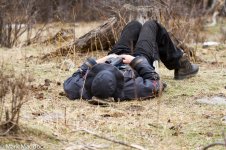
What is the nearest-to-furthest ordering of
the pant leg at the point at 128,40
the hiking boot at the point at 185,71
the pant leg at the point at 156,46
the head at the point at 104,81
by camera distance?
the head at the point at 104,81
the pant leg at the point at 156,46
the pant leg at the point at 128,40
the hiking boot at the point at 185,71

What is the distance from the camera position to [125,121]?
17.5ft

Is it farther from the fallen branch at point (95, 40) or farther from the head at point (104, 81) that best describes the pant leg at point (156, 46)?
the fallen branch at point (95, 40)

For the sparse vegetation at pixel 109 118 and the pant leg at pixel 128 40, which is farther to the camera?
the pant leg at pixel 128 40

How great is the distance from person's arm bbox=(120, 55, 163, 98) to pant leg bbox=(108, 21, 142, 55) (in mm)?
480

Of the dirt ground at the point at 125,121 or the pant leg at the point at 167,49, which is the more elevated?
the pant leg at the point at 167,49

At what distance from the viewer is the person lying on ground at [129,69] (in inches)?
235

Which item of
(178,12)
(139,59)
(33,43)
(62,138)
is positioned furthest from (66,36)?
(62,138)

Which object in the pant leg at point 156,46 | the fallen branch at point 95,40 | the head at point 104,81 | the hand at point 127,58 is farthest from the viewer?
the fallen branch at point 95,40

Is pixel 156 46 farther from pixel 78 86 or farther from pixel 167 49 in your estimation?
pixel 78 86

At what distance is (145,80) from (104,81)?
53cm

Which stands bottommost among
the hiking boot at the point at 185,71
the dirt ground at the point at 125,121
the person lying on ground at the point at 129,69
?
the dirt ground at the point at 125,121

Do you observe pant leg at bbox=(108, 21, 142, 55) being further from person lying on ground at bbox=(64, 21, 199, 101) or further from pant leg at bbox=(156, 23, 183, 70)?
pant leg at bbox=(156, 23, 183, 70)

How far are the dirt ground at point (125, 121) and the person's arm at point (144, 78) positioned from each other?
91mm


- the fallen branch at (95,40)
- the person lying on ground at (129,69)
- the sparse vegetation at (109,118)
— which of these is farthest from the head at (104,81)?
the fallen branch at (95,40)
